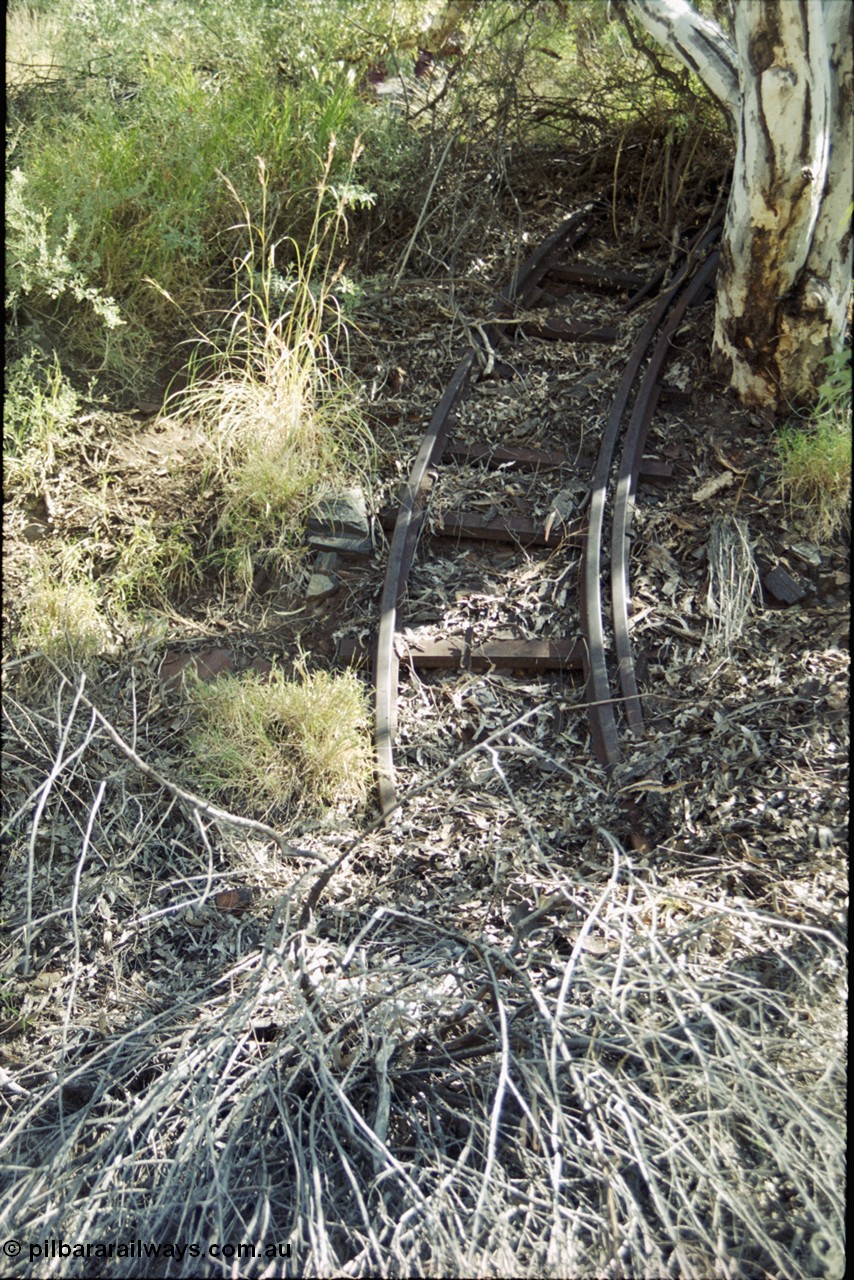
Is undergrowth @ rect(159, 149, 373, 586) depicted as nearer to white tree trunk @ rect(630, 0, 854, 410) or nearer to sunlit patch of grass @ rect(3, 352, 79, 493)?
sunlit patch of grass @ rect(3, 352, 79, 493)

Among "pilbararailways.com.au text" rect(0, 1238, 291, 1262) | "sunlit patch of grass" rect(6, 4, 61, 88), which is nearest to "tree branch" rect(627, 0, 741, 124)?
"sunlit patch of grass" rect(6, 4, 61, 88)

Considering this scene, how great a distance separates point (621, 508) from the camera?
514 centimetres

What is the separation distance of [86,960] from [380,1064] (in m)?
1.48

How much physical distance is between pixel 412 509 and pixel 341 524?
0.37 metres

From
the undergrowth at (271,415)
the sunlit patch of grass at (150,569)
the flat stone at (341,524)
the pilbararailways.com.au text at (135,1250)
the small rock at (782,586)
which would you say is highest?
the undergrowth at (271,415)

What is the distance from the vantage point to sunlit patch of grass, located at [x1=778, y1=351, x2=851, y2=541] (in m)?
4.98

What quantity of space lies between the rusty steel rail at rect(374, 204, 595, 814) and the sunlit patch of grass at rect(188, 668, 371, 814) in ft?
0.31

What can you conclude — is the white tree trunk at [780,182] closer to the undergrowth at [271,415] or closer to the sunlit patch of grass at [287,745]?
the undergrowth at [271,415]

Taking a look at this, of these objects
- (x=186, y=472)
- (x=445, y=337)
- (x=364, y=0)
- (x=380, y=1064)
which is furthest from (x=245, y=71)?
(x=380, y=1064)

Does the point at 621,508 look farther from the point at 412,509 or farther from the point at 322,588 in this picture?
the point at 322,588

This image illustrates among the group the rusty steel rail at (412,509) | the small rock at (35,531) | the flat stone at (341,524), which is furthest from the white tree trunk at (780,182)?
the small rock at (35,531)

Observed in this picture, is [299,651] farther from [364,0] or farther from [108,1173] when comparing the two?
[364,0]

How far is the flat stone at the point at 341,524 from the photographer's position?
17.2 ft

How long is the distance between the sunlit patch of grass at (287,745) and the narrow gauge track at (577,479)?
0.13 m
